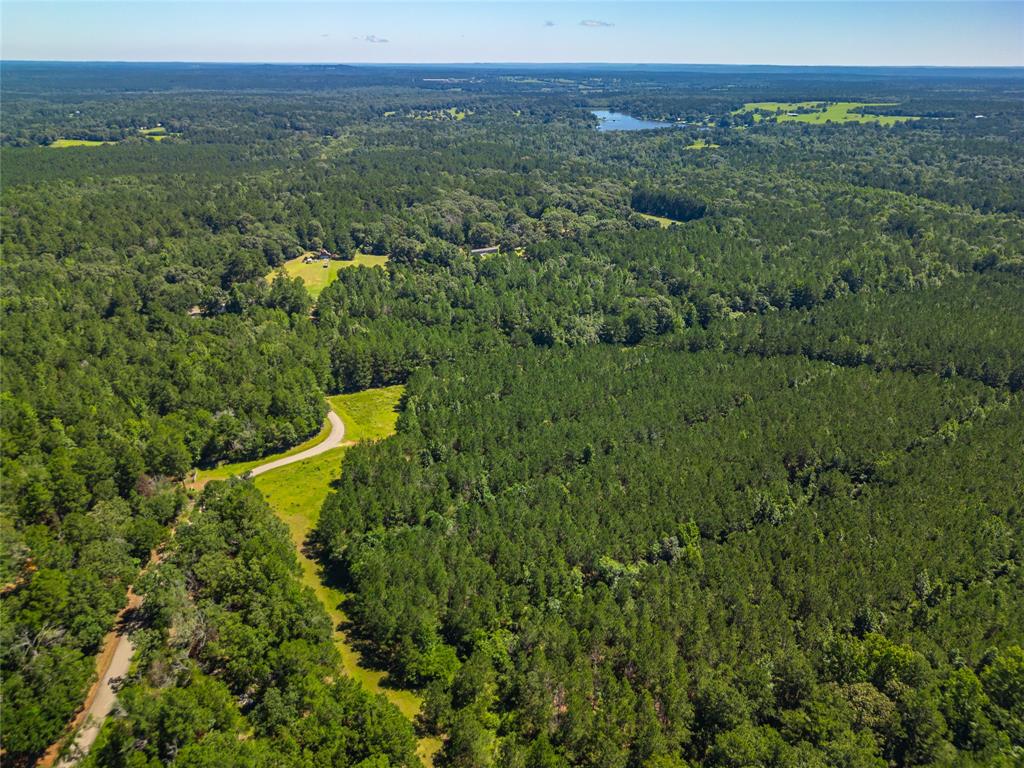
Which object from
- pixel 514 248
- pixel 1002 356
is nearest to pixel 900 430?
pixel 1002 356

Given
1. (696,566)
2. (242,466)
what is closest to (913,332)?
(696,566)

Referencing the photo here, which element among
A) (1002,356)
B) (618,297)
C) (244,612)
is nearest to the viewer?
(244,612)

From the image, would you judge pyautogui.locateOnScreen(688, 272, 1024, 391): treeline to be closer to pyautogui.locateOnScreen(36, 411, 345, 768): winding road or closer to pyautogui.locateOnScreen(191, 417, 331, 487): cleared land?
pyautogui.locateOnScreen(191, 417, 331, 487): cleared land

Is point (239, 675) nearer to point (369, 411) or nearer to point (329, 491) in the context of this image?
point (329, 491)

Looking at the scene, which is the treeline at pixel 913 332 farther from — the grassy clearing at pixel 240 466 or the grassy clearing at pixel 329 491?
the grassy clearing at pixel 240 466

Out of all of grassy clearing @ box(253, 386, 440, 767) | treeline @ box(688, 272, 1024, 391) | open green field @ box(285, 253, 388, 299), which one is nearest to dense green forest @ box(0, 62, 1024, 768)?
treeline @ box(688, 272, 1024, 391)

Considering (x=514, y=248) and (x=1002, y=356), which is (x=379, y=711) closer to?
(x=1002, y=356)
